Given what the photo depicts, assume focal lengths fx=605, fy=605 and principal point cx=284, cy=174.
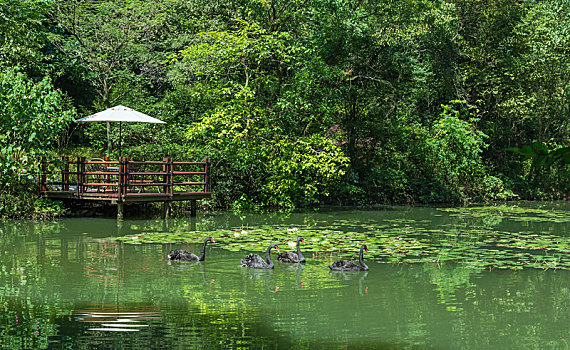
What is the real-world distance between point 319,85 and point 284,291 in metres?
15.5

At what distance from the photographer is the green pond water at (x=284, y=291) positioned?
650 cm

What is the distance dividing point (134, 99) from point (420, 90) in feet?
40.3

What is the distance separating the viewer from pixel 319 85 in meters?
23.3

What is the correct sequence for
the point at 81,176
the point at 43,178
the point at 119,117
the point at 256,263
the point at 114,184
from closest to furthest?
the point at 256,263 < the point at 119,117 < the point at 81,176 < the point at 43,178 < the point at 114,184

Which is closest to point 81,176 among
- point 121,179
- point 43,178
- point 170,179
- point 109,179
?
point 109,179

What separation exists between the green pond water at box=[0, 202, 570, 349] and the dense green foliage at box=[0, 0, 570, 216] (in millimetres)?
6583

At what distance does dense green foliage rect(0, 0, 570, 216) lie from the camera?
21469 mm

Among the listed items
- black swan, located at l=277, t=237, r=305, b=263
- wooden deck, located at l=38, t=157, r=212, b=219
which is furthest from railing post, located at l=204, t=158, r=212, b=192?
black swan, located at l=277, t=237, r=305, b=263

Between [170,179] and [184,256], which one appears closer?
[184,256]

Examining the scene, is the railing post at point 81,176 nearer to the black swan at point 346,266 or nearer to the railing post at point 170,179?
the railing post at point 170,179

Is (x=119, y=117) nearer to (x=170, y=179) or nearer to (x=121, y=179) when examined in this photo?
(x=121, y=179)

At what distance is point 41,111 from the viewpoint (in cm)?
1700

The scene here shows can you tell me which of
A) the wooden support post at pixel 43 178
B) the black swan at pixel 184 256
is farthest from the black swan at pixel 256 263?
the wooden support post at pixel 43 178

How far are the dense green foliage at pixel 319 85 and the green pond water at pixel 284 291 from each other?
658 centimetres
